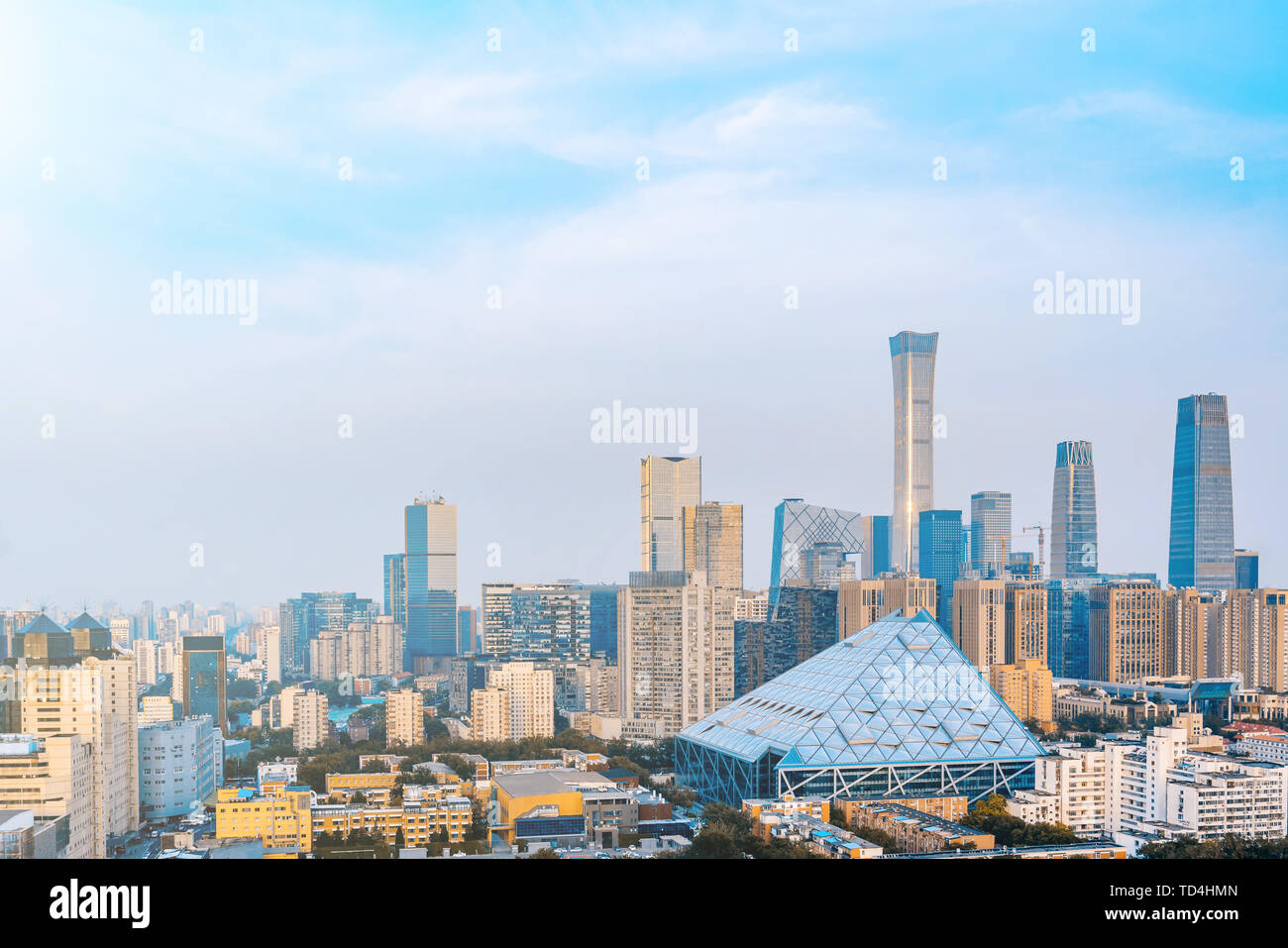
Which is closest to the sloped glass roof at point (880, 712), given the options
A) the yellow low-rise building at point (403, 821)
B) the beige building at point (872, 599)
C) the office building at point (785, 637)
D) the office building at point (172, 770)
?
the yellow low-rise building at point (403, 821)

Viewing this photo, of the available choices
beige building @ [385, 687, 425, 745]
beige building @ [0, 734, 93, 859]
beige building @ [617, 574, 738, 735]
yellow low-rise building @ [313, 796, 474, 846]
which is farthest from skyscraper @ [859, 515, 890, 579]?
beige building @ [0, 734, 93, 859]

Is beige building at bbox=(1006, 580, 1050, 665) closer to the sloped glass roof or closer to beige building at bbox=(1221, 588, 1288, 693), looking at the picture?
beige building at bbox=(1221, 588, 1288, 693)

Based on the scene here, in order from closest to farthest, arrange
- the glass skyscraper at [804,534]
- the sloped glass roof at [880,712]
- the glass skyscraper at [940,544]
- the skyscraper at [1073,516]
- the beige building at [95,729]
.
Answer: the beige building at [95,729]
the sloped glass roof at [880,712]
the glass skyscraper at [940,544]
the skyscraper at [1073,516]
the glass skyscraper at [804,534]

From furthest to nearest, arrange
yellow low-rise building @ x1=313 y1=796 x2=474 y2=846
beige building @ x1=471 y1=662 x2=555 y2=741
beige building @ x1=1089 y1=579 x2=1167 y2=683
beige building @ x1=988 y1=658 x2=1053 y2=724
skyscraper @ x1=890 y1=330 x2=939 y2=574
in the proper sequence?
skyscraper @ x1=890 y1=330 x2=939 y2=574
beige building @ x1=1089 y1=579 x2=1167 y2=683
beige building @ x1=988 y1=658 x2=1053 y2=724
beige building @ x1=471 y1=662 x2=555 y2=741
yellow low-rise building @ x1=313 y1=796 x2=474 y2=846

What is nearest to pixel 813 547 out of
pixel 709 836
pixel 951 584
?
pixel 951 584

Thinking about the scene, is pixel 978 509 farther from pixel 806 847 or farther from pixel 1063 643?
pixel 806 847

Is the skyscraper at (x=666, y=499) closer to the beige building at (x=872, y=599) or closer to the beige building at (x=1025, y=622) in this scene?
the beige building at (x=872, y=599)

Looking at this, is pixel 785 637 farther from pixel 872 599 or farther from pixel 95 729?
pixel 95 729
